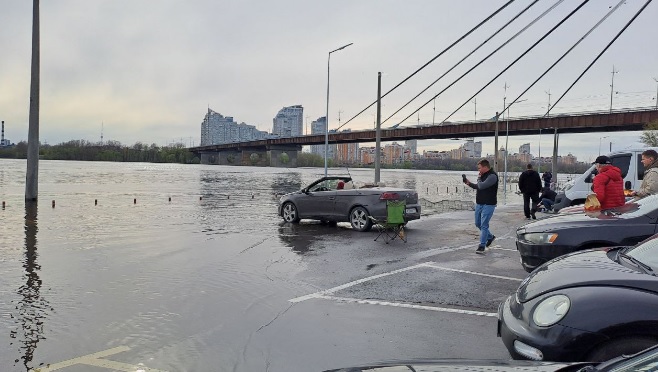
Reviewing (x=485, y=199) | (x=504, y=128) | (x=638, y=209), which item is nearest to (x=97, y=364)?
(x=638, y=209)

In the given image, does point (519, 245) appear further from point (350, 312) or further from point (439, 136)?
point (439, 136)

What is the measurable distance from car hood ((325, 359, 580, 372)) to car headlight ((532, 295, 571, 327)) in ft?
3.53

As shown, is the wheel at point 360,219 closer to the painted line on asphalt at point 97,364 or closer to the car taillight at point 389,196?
the car taillight at point 389,196

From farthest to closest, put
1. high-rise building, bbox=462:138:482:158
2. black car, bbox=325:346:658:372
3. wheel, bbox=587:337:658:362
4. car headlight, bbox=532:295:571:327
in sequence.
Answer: high-rise building, bbox=462:138:482:158 < car headlight, bbox=532:295:571:327 < wheel, bbox=587:337:658:362 < black car, bbox=325:346:658:372

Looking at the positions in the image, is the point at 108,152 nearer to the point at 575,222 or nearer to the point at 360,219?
the point at 360,219

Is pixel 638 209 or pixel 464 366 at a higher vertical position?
pixel 638 209

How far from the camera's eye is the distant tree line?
153m

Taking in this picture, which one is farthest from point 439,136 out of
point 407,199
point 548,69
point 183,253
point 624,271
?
point 624,271

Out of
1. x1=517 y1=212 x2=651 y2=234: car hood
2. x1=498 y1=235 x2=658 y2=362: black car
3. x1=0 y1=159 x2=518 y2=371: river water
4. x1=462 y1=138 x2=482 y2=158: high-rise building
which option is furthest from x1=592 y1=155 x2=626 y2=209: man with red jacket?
x1=462 y1=138 x2=482 y2=158: high-rise building

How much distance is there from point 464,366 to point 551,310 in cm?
140

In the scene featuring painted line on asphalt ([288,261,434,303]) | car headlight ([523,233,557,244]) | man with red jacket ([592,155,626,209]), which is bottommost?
painted line on asphalt ([288,261,434,303])

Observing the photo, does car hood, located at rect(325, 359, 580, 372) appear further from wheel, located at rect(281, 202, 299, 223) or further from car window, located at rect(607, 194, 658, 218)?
wheel, located at rect(281, 202, 299, 223)

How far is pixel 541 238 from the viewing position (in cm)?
654

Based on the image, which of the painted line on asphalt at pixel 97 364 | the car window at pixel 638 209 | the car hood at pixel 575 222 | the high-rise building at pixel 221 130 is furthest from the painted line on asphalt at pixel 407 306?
the high-rise building at pixel 221 130
